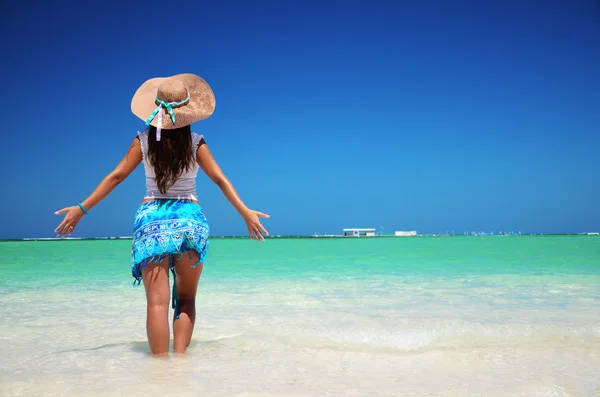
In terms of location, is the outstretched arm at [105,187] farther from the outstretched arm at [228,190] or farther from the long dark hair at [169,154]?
the outstretched arm at [228,190]

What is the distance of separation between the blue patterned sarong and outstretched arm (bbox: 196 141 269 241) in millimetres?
227

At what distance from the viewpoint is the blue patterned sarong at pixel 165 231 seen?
9.38 ft

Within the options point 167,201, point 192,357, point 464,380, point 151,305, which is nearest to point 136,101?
point 167,201

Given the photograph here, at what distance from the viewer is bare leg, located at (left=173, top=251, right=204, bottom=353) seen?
3098mm

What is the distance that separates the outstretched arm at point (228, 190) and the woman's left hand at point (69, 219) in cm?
75

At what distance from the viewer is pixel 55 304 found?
5.96m

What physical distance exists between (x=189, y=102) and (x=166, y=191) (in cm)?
55

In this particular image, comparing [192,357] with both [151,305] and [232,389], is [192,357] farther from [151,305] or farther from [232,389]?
[232,389]

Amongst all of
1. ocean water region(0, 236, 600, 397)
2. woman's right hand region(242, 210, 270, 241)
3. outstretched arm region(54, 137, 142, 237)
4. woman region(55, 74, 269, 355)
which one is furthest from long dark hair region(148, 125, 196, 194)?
ocean water region(0, 236, 600, 397)

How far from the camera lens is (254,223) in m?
2.91

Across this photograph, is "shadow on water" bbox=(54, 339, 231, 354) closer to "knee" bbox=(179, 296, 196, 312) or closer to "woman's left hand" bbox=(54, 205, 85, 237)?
"knee" bbox=(179, 296, 196, 312)

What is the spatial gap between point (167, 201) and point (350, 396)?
1.52m

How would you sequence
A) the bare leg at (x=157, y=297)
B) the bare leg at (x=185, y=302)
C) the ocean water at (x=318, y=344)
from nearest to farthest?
the ocean water at (x=318, y=344)
the bare leg at (x=157, y=297)
the bare leg at (x=185, y=302)

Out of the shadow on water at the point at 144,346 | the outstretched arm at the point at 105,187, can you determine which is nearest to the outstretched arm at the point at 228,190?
the outstretched arm at the point at 105,187
